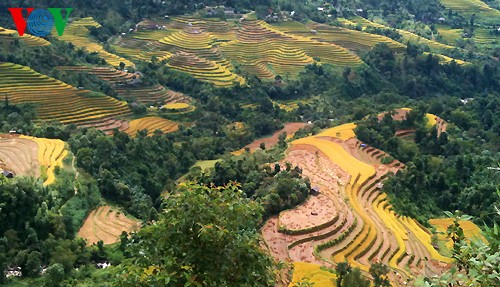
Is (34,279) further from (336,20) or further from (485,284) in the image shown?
(336,20)

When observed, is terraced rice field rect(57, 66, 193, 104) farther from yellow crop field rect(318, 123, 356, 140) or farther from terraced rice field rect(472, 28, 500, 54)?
terraced rice field rect(472, 28, 500, 54)

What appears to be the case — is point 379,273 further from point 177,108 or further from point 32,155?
point 177,108

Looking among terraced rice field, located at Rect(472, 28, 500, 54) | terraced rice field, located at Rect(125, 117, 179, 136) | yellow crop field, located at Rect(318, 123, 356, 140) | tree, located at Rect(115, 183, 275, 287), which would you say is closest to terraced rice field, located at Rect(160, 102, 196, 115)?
terraced rice field, located at Rect(125, 117, 179, 136)

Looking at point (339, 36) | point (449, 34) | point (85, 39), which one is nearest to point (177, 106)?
point (85, 39)

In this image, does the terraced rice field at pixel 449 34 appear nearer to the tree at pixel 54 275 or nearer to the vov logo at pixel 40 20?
the vov logo at pixel 40 20

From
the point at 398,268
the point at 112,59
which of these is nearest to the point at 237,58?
the point at 112,59

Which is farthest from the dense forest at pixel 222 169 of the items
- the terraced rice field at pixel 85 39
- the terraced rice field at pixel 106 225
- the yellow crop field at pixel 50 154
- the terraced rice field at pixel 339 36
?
the terraced rice field at pixel 339 36
